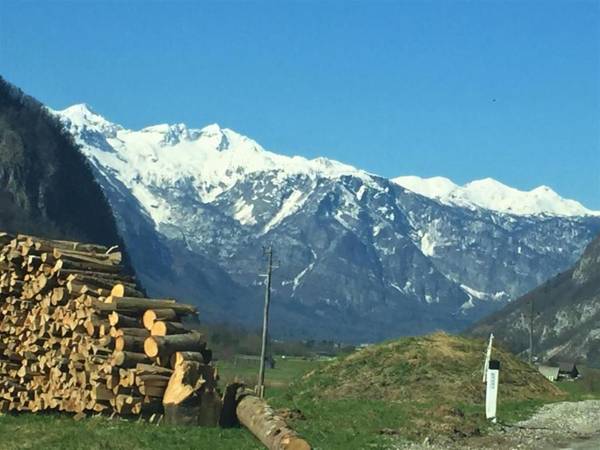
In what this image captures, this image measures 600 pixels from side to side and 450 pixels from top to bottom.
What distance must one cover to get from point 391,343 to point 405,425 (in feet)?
71.3

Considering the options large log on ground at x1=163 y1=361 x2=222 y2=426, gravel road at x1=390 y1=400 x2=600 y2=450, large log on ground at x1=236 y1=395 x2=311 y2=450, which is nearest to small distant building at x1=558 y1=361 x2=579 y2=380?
gravel road at x1=390 y1=400 x2=600 y2=450

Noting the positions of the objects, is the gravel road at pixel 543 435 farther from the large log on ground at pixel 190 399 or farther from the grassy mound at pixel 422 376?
the grassy mound at pixel 422 376

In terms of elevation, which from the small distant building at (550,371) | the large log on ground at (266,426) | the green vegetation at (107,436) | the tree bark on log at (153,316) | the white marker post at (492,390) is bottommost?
the green vegetation at (107,436)

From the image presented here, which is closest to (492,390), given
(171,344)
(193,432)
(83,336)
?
(171,344)

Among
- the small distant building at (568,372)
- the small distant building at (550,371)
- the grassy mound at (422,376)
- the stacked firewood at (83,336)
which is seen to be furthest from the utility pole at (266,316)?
the small distant building at (568,372)

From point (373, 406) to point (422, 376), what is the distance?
9.83 m

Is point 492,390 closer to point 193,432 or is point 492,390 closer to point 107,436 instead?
point 193,432

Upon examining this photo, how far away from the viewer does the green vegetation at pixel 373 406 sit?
71.1 ft

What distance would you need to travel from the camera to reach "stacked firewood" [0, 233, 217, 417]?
77.2ft

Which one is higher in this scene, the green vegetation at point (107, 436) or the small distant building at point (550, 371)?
the small distant building at point (550, 371)

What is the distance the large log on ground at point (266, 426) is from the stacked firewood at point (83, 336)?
0.89 meters

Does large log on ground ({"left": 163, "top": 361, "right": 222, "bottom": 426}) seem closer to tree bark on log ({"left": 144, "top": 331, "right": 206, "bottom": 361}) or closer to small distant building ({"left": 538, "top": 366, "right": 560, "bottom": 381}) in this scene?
tree bark on log ({"left": 144, "top": 331, "right": 206, "bottom": 361})

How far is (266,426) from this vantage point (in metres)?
21.9

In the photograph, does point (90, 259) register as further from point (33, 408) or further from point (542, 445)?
point (542, 445)
